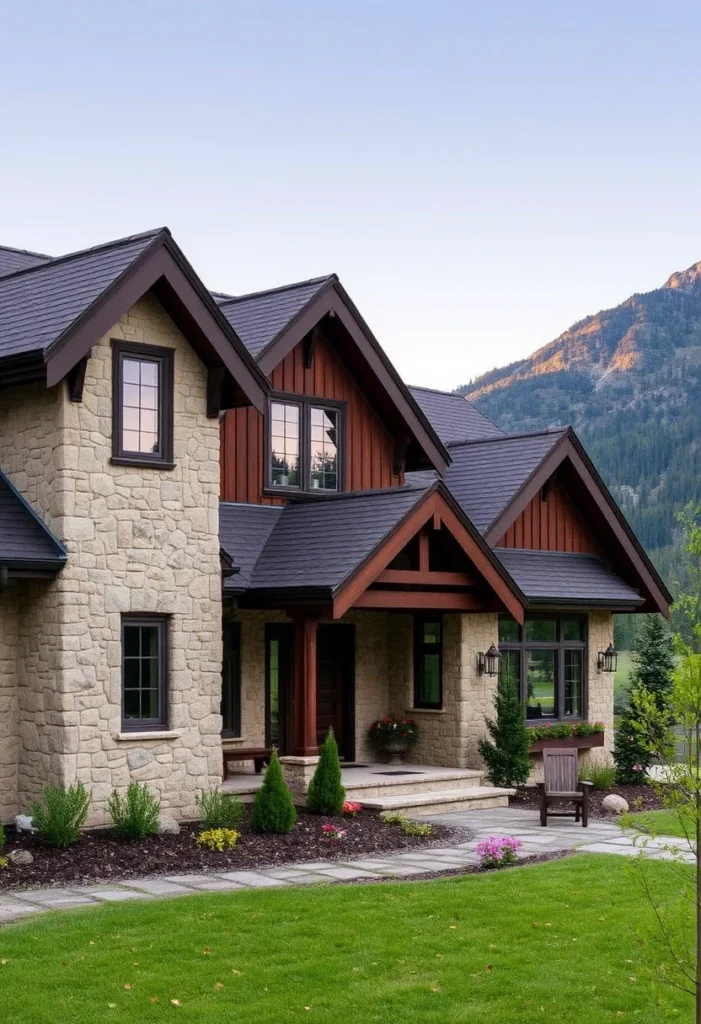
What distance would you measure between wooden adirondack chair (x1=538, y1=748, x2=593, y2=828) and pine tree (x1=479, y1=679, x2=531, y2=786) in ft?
7.48

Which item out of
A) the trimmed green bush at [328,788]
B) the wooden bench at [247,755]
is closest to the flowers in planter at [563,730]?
the wooden bench at [247,755]

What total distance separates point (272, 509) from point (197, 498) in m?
3.94

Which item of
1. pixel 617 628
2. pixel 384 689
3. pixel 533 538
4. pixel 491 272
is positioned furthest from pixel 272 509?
pixel 491 272

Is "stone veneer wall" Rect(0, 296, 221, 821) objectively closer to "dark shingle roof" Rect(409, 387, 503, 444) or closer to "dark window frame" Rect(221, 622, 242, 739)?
"dark window frame" Rect(221, 622, 242, 739)

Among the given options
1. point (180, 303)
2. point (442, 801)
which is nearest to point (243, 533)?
point (180, 303)

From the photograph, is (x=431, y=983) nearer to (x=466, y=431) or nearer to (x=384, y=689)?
(x=384, y=689)

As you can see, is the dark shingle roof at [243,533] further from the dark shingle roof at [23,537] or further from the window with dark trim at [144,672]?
the dark shingle roof at [23,537]

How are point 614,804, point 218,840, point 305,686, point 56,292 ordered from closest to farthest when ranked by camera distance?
point 218,840, point 56,292, point 305,686, point 614,804

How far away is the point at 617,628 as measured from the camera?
63.5 m

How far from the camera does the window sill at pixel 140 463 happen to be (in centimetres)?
1555

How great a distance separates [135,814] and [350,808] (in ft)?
11.2

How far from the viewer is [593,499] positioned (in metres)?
23.7

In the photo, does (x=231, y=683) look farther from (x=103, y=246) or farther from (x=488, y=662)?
(x=103, y=246)

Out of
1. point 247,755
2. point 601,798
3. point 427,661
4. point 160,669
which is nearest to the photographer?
point 160,669
